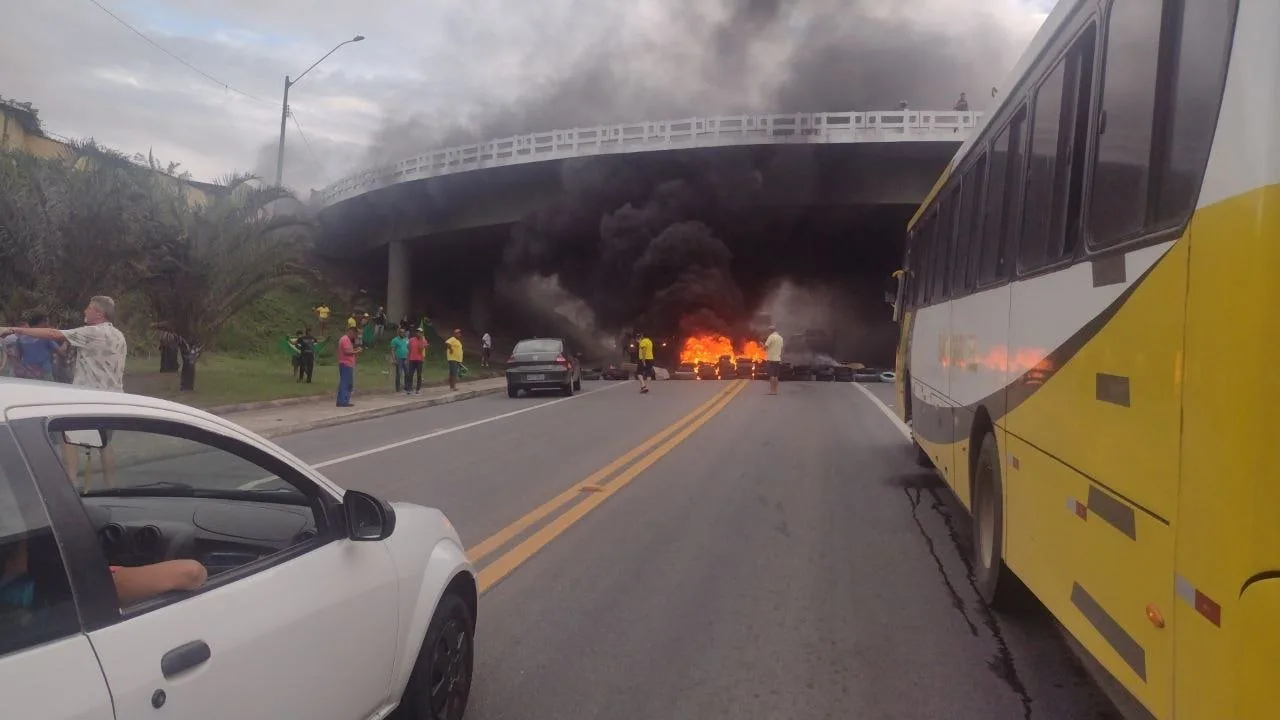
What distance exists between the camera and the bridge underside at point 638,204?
33.0 metres

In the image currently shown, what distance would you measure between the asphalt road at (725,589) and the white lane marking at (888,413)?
241cm

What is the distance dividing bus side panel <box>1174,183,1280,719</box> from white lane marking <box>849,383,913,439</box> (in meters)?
10.0

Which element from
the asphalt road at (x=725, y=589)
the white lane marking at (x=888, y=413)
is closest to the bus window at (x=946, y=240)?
the asphalt road at (x=725, y=589)

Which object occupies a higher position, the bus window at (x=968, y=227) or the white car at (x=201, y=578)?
the bus window at (x=968, y=227)

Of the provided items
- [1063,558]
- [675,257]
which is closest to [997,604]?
[1063,558]

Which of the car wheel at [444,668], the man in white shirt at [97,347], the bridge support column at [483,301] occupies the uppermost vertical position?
the bridge support column at [483,301]

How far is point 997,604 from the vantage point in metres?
5.26

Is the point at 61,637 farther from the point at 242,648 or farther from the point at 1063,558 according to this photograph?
the point at 1063,558

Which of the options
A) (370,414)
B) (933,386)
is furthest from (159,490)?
(370,414)

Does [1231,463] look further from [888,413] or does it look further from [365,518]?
[888,413]

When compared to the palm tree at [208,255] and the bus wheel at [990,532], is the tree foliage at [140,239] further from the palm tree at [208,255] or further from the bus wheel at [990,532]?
the bus wheel at [990,532]

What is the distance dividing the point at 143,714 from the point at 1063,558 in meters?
3.18

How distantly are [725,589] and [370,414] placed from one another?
515 inches

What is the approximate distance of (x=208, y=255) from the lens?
18188 mm
